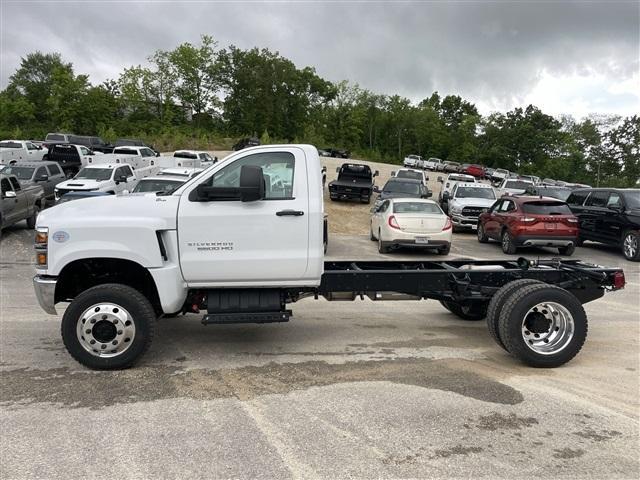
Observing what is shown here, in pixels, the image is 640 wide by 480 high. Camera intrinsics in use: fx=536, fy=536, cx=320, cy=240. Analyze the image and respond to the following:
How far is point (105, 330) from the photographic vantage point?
17.1 feet

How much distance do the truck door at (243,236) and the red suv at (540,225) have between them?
10.9 meters

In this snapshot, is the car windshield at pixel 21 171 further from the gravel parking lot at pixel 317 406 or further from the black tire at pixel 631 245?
the black tire at pixel 631 245

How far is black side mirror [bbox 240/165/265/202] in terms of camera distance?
5.15 metres

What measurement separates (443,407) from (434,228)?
33.0 feet

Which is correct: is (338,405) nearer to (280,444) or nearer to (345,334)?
(280,444)

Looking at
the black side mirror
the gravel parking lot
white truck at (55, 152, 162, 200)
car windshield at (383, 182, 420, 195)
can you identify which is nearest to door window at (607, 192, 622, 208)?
car windshield at (383, 182, 420, 195)

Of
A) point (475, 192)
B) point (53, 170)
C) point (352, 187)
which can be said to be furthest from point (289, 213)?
point (352, 187)

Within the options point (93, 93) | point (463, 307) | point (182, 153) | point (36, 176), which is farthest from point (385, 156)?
point (463, 307)

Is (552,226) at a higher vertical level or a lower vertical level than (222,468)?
higher

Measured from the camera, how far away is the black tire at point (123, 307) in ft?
16.9

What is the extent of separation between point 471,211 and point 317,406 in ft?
54.7

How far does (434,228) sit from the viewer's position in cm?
1425

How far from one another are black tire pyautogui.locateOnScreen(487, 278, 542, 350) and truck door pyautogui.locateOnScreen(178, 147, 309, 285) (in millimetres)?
2073

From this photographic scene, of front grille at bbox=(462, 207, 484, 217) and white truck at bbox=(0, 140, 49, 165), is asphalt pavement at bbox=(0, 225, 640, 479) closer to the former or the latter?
front grille at bbox=(462, 207, 484, 217)
